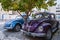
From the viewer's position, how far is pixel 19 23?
847 centimetres

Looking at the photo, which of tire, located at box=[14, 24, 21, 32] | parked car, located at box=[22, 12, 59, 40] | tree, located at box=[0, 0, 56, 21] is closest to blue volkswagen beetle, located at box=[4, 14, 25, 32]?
tire, located at box=[14, 24, 21, 32]

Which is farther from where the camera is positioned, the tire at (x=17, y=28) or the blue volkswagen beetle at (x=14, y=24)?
the tire at (x=17, y=28)

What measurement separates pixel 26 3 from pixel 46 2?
1.15 meters

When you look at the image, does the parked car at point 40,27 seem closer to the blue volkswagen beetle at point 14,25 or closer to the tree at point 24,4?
the tree at point 24,4

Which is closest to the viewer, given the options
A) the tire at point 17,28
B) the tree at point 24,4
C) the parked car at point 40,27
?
the tree at point 24,4

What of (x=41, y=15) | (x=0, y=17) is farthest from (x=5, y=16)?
(x=41, y=15)

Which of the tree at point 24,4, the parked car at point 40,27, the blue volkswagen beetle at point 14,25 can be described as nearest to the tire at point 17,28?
the blue volkswagen beetle at point 14,25

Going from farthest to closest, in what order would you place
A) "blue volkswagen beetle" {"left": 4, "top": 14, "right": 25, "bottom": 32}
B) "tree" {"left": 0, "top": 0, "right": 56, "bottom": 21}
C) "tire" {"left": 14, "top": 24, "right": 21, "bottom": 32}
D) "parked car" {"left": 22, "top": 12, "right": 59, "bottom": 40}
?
"tire" {"left": 14, "top": 24, "right": 21, "bottom": 32} → "blue volkswagen beetle" {"left": 4, "top": 14, "right": 25, "bottom": 32} → "parked car" {"left": 22, "top": 12, "right": 59, "bottom": 40} → "tree" {"left": 0, "top": 0, "right": 56, "bottom": 21}

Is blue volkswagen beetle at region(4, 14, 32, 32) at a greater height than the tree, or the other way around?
the tree

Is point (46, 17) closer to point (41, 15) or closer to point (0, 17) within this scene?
point (41, 15)

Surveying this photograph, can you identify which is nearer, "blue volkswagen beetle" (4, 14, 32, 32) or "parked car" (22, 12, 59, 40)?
"parked car" (22, 12, 59, 40)

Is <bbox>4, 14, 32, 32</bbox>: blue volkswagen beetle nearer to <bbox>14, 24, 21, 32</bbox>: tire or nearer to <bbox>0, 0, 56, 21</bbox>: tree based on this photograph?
<bbox>14, 24, 21, 32</bbox>: tire

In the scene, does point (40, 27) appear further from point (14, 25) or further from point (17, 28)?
point (17, 28)

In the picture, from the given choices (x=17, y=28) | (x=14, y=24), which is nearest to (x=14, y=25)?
(x=14, y=24)
